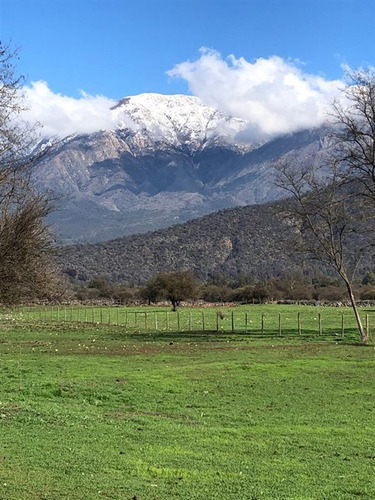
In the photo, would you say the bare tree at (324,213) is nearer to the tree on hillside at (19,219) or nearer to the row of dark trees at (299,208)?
the row of dark trees at (299,208)

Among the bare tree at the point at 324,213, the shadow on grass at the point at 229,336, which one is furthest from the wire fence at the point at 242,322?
the bare tree at the point at 324,213

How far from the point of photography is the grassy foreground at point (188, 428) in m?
9.73

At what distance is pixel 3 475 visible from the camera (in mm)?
9758

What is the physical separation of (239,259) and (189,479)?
149875 millimetres

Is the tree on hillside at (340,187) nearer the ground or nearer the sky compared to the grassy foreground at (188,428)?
nearer the sky

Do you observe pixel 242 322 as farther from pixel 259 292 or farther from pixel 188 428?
pixel 188 428

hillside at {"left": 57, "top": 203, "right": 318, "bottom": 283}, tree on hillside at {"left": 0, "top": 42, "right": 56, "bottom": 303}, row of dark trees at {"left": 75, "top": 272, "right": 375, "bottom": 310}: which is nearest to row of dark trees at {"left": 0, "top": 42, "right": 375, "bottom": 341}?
tree on hillside at {"left": 0, "top": 42, "right": 56, "bottom": 303}

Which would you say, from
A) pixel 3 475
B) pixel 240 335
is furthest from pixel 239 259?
pixel 3 475

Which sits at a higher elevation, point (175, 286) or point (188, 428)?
point (175, 286)

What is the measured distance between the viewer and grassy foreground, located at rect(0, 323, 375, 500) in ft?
31.9

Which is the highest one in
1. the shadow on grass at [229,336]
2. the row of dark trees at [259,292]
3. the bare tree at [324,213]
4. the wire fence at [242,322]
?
the bare tree at [324,213]

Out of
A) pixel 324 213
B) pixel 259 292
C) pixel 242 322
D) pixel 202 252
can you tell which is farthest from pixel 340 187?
pixel 202 252

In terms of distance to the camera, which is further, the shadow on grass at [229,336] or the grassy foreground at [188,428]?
the shadow on grass at [229,336]

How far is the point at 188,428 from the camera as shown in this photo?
14.2 m
